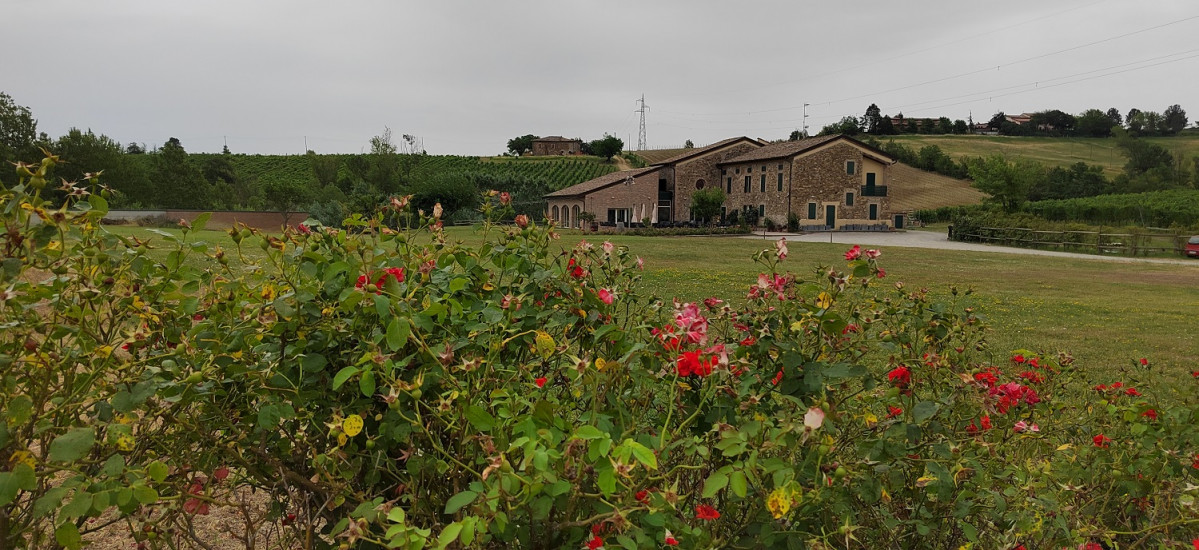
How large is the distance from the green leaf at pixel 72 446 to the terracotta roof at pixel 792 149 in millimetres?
39437

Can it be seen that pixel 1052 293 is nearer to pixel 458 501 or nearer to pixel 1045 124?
pixel 458 501

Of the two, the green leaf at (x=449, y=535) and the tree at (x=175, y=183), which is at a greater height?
the tree at (x=175, y=183)

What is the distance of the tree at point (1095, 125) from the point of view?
311 ft

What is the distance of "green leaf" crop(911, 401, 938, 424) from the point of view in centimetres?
138

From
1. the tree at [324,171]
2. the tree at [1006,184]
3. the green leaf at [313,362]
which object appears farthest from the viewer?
the tree at [324,171]

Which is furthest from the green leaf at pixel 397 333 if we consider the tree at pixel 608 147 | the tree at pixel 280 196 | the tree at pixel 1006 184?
the tree at pixel 608 147

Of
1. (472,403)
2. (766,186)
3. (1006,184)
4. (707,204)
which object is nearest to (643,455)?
(472,403)

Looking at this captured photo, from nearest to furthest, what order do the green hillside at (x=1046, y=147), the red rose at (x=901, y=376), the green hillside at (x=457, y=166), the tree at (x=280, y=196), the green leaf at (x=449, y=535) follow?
the green leaf at (x=449, y=535), the red rose at (x=901, y=376), the tree at (x=280, y=196), the green hillside at (x=457, y=166), the green hillside at (x=1046, y=147)

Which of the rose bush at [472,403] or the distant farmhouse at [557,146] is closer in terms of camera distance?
the rose bush at [472,403]

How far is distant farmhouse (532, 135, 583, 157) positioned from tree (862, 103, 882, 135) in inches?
1712

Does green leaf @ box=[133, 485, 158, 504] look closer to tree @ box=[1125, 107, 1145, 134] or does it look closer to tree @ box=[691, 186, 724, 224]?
tree @ box=[691, 186, 724, 224]

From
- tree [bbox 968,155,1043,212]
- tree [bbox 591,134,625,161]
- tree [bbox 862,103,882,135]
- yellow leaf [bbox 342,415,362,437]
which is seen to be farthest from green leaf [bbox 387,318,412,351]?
tree [bbox 862,103,882,135]

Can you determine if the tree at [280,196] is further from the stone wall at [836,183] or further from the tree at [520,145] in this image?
the tree at [520,145]

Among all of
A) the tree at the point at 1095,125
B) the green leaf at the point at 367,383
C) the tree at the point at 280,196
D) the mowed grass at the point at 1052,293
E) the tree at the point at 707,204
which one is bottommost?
the mowed grass at the point at 1052,293
